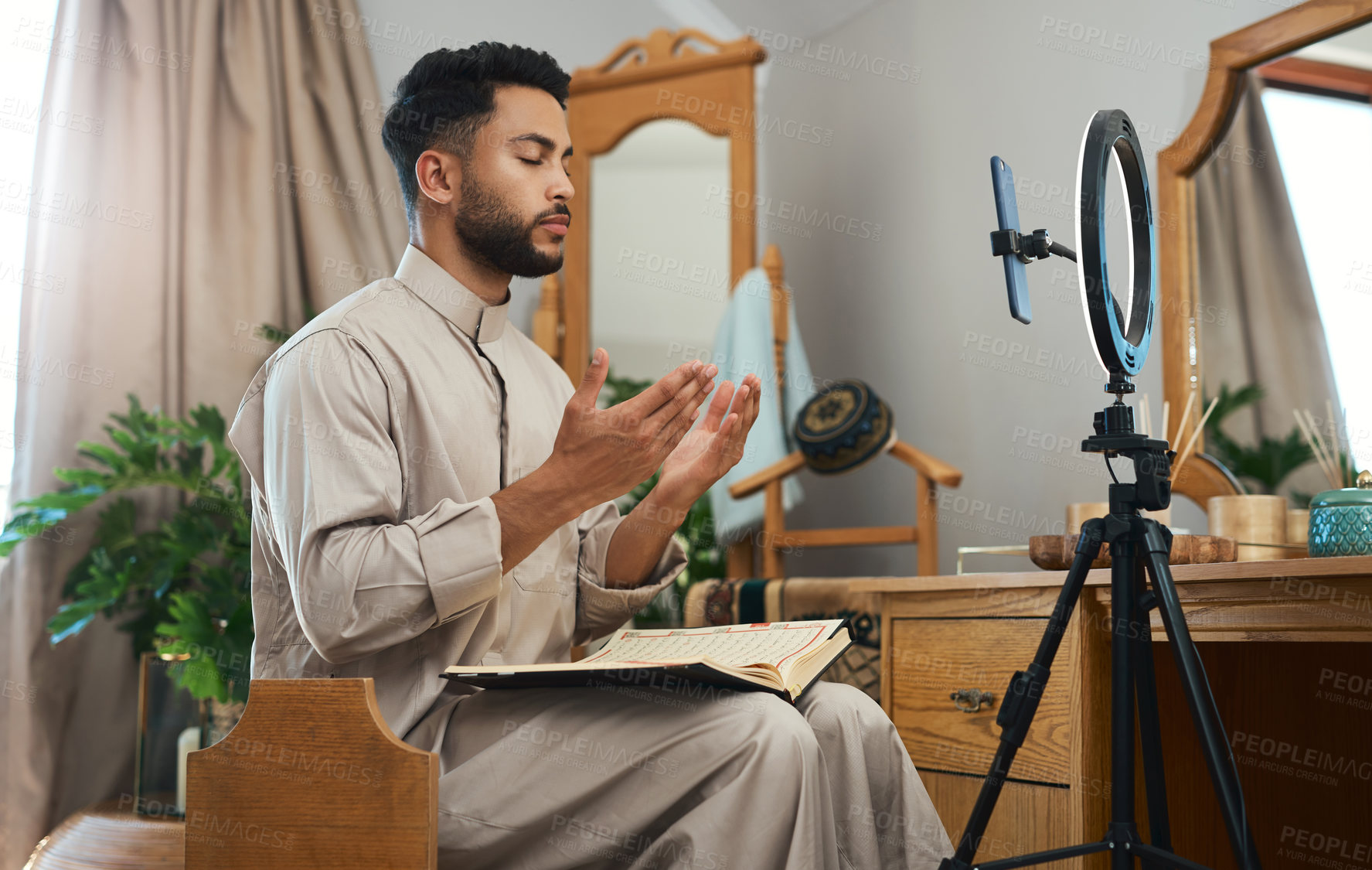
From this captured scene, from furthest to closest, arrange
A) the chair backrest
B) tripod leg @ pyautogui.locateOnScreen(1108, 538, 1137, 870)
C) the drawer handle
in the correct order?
the drawer handle, tripod leg @ pyautogui.locateOnScreen(1108, 538, 1137, 870), the chair backrest

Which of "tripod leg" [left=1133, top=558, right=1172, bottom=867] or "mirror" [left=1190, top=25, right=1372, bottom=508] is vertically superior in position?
"mirror" [left=1190, top=25, right=1372, bottom=508]

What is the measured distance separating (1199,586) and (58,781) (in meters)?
2.35

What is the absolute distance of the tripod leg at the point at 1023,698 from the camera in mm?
1044

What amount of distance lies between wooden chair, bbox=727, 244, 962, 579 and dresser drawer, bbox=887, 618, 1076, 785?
27.8 inches

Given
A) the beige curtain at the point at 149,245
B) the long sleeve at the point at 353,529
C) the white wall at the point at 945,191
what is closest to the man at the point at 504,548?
the long sleeve at the point at 353,529

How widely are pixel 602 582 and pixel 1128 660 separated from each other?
60 cm

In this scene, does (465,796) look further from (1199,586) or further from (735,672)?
(1199,586)

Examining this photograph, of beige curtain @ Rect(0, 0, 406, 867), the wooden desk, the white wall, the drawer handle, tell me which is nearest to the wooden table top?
the wooden desk

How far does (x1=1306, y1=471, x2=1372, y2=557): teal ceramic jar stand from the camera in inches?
50.7

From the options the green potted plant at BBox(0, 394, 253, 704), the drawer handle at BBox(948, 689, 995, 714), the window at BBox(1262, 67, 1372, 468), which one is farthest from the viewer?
the green potted plant at BBox(0, 394, 253, 704)

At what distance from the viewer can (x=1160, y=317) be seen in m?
1.99

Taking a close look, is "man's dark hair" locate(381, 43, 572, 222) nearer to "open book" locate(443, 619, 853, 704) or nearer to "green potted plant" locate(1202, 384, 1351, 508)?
"open book" locate(443, 619, 853, 704)

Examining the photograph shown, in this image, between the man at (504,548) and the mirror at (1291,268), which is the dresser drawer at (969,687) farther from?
the mirror at (1291,268)

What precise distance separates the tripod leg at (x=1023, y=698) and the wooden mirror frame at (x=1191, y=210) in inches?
34.1
